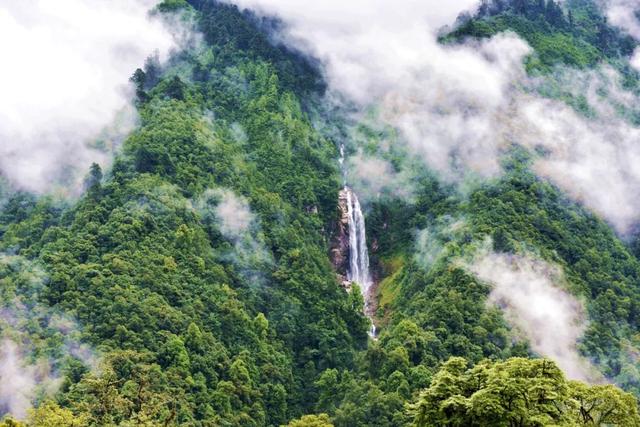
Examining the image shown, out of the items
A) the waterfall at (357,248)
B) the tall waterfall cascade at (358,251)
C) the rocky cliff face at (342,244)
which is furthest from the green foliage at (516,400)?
the waterfall at (357,248)

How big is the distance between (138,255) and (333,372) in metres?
25.3

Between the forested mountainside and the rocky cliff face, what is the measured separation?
47 cm

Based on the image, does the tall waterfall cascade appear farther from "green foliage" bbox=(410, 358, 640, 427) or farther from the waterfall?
"green foliage" bbox=(410, 358, 640, 427)

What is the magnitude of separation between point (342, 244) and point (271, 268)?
72.9 feet

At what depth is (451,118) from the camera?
15700 cm

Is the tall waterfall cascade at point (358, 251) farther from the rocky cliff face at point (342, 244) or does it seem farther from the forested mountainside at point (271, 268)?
the forested mountainside at point (271, 268)

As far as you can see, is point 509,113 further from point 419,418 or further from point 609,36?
point 419,418

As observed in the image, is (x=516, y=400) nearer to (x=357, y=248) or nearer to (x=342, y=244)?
(x=342, y=244)

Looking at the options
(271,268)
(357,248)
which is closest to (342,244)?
(357,248)

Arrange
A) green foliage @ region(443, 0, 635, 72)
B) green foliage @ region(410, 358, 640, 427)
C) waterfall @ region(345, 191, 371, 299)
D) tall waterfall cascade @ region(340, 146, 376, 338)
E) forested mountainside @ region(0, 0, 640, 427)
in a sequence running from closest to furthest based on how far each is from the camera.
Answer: green foliage @ region(410, 358, 640, 427) < forested mountainside @ region(0, 0, 640, 427) < tall waterfall cascade @ region(340, 146, 376, 338) < waterfall @ region(345, 191, 371, 299) < green foliage @ region(443, 0, 635, 72)

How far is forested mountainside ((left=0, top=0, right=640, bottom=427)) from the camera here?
3713 inches

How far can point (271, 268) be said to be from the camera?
12225cm

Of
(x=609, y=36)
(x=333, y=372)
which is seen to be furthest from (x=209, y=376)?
(x=609, y=36)

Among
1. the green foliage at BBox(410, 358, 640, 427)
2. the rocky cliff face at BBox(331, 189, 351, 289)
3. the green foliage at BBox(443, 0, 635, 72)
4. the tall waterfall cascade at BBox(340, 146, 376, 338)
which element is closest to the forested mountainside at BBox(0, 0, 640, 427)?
the rocky cliff face at BBox(331, 189, 351, 289)
